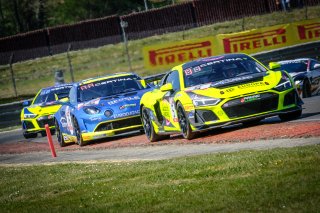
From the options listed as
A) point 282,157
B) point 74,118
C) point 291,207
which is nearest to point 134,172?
point 282,157

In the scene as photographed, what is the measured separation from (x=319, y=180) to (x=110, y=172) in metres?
4.76

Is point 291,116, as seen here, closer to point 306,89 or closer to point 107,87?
point 107,87

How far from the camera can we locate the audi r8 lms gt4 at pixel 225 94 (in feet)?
50.0

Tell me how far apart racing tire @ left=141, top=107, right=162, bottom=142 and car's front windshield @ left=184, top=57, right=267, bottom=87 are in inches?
71.2

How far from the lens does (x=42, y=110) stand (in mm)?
26844

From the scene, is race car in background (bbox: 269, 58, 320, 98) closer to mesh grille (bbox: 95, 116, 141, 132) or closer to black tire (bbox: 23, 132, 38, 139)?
mesh grille (bbox: 95, 116, 141, 132)

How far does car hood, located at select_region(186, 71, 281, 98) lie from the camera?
50.1 ft

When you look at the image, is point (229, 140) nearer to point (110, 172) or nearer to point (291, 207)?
point (110, 172)

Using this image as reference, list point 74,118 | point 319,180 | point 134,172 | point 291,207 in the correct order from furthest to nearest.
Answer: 1. point 74,118
2. point 134,172
3. point 319,180
4. point 291,207

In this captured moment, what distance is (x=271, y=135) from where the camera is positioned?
45.5 ft

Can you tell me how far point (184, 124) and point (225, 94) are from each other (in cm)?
115

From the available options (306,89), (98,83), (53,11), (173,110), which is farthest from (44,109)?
(53,11)

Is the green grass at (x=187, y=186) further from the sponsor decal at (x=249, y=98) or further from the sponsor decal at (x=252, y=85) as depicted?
the sponsor decal at (x=252, y=85)

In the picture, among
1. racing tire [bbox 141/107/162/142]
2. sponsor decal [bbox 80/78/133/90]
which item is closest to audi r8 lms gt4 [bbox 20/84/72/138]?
sponsor decal [bbox 80/78/133/90]
